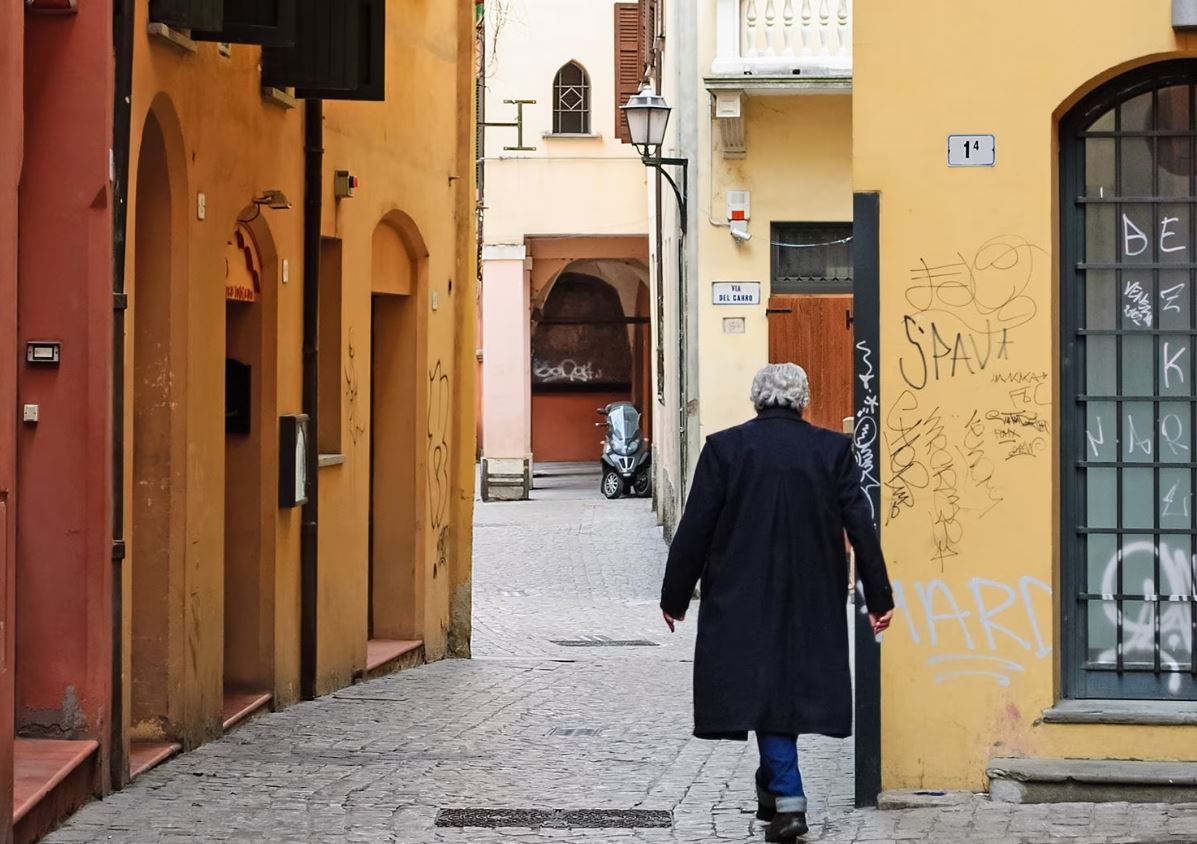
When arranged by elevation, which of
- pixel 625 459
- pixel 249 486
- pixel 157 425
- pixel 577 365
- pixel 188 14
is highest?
pixel 188 14

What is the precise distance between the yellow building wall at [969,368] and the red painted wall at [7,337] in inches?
125

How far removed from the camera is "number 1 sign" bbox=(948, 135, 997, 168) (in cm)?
834

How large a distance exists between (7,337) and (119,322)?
6.11ft

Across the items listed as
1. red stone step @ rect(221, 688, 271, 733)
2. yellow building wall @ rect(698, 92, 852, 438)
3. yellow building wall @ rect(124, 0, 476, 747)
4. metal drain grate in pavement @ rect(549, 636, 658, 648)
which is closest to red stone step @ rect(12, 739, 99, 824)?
yellow building wall @ rect(124, 0, 476, 747)

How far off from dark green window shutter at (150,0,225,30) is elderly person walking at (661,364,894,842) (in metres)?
3.12

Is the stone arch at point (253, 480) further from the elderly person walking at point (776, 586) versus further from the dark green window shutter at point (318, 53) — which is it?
the elderly person walking at point (776, 586)

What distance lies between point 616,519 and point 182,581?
20.5 m

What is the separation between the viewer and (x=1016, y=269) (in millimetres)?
8328

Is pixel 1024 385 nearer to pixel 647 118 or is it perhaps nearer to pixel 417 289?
pixel 417 289

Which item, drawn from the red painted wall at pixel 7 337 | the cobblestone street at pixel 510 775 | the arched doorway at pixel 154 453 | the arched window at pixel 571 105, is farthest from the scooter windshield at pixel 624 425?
the red painted wall at pixel 7 337

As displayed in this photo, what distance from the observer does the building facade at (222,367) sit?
27.9 ft

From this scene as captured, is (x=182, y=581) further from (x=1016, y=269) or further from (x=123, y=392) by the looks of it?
(x=1016, y=269)

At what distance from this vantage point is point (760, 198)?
20.7m

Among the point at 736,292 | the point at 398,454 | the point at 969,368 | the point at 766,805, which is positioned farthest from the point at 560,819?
the point at 736,292
